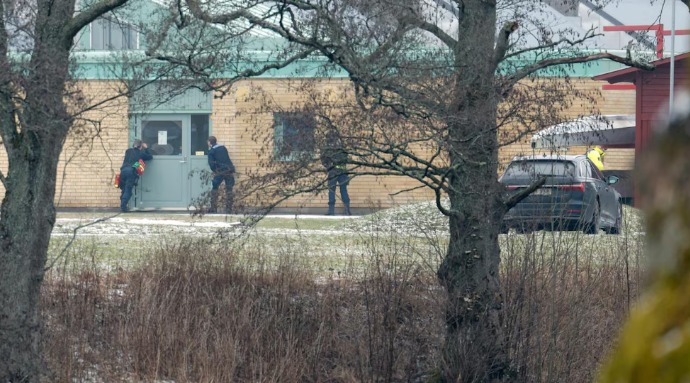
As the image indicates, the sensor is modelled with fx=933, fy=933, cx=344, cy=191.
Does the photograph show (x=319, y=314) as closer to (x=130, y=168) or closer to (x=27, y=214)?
(x=27, y=214)

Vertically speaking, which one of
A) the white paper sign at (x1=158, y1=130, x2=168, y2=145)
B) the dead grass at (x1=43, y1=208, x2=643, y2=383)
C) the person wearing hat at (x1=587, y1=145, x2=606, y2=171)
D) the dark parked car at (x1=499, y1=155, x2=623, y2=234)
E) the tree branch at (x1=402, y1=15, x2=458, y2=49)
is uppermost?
the tree branch at (x1=402, y1=15, x2=458, y2=49)

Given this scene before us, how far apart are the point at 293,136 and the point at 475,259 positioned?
1.77 m

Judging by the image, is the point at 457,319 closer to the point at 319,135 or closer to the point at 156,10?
the point at 319,135

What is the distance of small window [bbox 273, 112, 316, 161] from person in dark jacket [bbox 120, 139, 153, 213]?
48.3 feet

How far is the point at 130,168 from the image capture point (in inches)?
870

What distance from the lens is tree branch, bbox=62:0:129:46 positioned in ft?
21.1

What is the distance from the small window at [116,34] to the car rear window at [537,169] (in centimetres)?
324

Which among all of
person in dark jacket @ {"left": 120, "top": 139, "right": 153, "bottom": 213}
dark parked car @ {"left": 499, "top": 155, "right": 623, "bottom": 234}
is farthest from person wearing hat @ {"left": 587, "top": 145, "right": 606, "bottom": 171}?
person in dark jacket @ {"left": 120, "top": 139, "right": 153, "bottom": 213}

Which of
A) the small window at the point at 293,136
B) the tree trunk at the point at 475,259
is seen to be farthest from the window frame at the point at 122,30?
the tree trunk at the point at 475,259

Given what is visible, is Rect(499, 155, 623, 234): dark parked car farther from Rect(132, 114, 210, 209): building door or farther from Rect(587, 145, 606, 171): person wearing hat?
Rect(132, 114, 210, 209): building door

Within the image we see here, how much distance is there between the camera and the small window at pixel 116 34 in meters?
7.60

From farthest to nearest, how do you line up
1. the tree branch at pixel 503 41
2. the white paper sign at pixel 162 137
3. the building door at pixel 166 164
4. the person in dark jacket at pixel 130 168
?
the white paper sign at pixel 162 137 < the building door at pixel 166 164 < the person in dark jacket at pixel 130 168 < the tree branch at pixel 503 41

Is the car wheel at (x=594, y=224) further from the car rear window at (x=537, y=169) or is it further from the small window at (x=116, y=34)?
the small window at (x=116, y=34)

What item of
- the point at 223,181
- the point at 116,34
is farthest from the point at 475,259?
the point at 116,34
